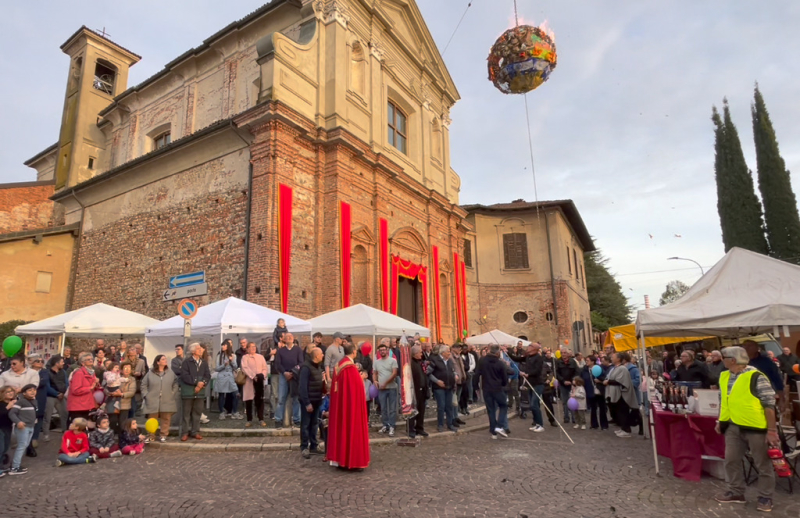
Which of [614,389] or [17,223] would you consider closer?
[614,389]

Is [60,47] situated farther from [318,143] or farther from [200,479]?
[200,479]

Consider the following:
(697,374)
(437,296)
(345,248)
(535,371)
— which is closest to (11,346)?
(345,248)

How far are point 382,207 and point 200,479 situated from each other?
12.1 meters

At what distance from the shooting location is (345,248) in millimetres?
14375

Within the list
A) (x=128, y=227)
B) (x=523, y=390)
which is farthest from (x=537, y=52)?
(x=128, y=227)

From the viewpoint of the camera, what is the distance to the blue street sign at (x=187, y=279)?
14.5m

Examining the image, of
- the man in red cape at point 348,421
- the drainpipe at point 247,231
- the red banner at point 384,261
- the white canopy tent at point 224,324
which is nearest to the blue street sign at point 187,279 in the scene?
the drainpipe at point 247,231

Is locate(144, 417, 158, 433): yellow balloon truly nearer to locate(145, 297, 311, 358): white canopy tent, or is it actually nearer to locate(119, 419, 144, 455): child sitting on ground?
locate(119, 419, 144, 455): child sitting on ground

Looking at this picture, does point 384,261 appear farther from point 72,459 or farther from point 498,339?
point 72,459

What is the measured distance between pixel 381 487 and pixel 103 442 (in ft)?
15.2

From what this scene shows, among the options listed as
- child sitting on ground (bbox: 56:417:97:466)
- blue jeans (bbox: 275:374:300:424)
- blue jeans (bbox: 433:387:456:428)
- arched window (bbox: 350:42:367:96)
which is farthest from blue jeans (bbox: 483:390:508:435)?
arched window (bbox: 350:42:367:96)

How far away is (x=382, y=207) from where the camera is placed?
16828 millimetres

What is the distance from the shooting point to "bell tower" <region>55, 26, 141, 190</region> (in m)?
22.2

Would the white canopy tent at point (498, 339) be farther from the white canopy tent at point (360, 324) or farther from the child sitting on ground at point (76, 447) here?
the child sitting on ground at point (76, 447)
